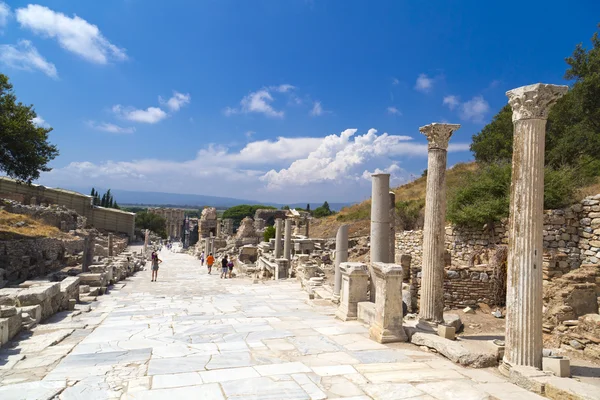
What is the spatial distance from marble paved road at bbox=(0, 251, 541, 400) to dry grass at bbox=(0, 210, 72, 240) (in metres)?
18.0

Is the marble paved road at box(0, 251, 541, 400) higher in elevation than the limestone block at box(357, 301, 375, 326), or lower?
lower

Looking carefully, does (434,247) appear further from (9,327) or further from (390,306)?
(9,327)

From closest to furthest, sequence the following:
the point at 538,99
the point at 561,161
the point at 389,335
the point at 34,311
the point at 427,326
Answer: the point at 538,99
the point at 389,335
the point at 427,326
the point at 34,311
the point at 561,161

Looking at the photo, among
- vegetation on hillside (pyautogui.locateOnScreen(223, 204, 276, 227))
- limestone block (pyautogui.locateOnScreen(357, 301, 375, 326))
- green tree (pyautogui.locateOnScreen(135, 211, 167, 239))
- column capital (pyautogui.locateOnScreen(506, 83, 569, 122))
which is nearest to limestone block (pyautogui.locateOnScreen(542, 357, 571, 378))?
limestone block (pyautogui.locateOnScreen(357, 301, 375, 326))

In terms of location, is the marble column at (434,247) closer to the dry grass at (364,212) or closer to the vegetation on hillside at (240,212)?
the dry grass at (364,212)

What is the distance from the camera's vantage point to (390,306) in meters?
7.53

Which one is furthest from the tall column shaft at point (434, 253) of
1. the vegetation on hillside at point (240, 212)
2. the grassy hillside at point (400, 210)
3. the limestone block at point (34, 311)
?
the vegetation on hillside at point (240, 212)

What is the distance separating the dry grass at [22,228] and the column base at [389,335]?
75.5 feet

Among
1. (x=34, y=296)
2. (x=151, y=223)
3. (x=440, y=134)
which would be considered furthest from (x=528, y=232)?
(x=151, y=223)

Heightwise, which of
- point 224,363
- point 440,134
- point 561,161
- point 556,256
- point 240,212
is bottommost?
point 224,363

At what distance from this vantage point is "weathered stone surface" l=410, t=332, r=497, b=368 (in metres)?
6.23

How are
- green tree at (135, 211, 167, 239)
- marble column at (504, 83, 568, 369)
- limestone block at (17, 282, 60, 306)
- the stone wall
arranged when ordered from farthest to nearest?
1. green tree at (135, 211, 167, 239)
2. the stone wall
3. limestone block at (17, 282, 60, 306)
4. marble column at (504, 83, 568, 369)

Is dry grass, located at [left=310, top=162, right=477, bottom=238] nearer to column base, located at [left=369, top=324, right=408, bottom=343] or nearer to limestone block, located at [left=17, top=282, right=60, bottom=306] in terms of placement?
column base, located at [left=369, top=324, right=408, bottom=343]

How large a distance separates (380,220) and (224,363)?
5022 mm
